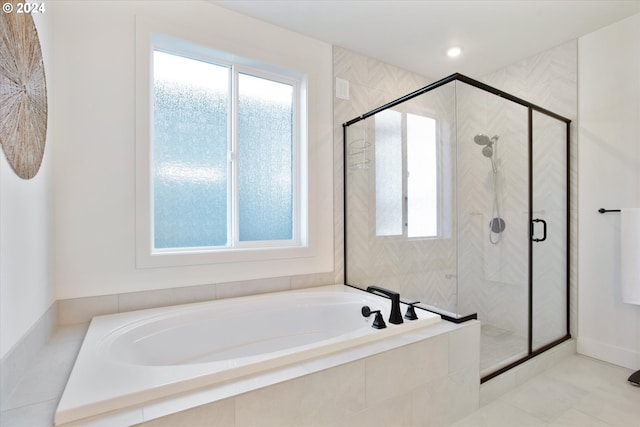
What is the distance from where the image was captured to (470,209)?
2088 millimetres

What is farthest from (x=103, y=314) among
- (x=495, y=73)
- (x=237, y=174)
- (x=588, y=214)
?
(x=495, y=73)

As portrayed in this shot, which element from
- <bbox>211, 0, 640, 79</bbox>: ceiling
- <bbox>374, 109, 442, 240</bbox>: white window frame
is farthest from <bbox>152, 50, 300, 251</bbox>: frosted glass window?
<bbox>374, 109, 442, 240</bbox>: white window frame

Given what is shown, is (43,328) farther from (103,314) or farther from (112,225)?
(112,225)

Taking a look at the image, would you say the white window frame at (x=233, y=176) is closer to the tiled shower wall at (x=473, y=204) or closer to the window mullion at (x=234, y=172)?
the window mullion at (x=234, y=172)

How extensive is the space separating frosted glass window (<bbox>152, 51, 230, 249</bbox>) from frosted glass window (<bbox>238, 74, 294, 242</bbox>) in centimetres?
14

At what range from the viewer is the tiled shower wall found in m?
2.05

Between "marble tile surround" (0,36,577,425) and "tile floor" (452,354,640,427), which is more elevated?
"marble tile surround" (0,36,577,425)

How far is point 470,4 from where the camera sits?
2.03m

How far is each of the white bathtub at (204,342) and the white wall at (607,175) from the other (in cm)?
162

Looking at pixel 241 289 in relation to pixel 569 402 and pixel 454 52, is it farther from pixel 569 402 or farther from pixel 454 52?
pixel 454 52

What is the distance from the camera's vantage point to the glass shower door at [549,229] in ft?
7.72

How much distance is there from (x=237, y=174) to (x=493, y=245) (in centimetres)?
198

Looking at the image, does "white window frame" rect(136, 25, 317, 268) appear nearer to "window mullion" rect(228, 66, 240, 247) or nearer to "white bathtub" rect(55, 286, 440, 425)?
"window mullion" rect(228, 66, 240, 247)

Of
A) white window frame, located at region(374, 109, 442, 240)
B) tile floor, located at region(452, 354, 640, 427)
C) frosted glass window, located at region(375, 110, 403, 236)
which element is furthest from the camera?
frosted glass window, located at region(375, 110, 403, 236)
